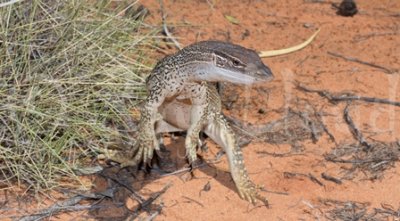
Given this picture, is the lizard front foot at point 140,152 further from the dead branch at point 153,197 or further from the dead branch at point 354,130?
the dead branch at point 354,130

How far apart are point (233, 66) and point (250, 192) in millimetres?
1108

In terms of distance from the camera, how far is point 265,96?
6902 mm

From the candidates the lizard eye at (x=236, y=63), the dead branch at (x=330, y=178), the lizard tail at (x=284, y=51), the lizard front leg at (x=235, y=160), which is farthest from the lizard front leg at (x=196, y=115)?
the lizard tail at (x=284, y=51)

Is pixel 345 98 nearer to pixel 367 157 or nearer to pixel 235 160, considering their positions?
pixel 367 157

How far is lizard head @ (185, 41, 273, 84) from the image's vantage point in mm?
4758

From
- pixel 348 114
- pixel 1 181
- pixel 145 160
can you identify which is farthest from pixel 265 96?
pixel 1 181

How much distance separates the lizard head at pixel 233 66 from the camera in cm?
476

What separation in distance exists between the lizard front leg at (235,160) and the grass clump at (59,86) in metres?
0.78

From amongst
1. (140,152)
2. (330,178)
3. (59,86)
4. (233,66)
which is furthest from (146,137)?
(330,178)

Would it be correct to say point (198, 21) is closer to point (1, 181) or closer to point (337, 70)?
point (337, 70)

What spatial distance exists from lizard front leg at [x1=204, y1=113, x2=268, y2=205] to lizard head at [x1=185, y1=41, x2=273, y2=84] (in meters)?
0.69

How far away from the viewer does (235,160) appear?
5.62 meters

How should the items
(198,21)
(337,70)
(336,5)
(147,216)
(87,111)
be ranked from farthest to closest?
1. (336,5)
2. (198,21)
3. (337,70)
4. (87,111)
5. (147,216)

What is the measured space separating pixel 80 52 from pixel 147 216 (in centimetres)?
145
